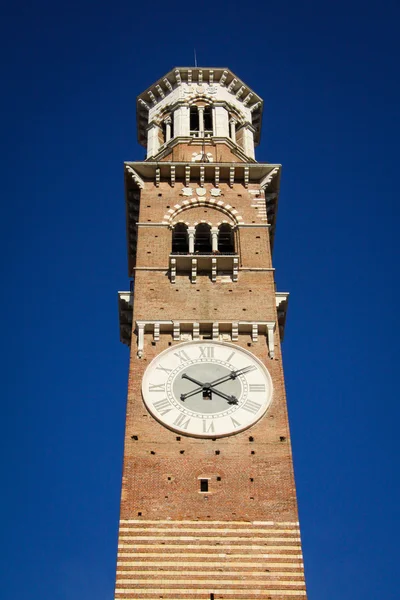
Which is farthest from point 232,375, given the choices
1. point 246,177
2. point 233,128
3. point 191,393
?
point 233,128

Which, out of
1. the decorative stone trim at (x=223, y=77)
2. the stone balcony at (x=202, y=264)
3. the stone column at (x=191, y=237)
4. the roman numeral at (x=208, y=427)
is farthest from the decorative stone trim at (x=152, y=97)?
the roman numeral at (x=208, y=427)

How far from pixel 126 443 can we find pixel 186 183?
12.1m

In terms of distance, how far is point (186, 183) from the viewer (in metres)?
37.2

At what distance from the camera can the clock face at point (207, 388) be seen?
28703mm

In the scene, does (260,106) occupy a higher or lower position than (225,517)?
higher

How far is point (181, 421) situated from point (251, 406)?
6.58 ft

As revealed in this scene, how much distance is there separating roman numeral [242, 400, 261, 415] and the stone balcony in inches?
207

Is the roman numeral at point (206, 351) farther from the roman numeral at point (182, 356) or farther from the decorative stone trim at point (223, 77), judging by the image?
the decorative stone trim at point (223, 77)

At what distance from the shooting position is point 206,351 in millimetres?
30734

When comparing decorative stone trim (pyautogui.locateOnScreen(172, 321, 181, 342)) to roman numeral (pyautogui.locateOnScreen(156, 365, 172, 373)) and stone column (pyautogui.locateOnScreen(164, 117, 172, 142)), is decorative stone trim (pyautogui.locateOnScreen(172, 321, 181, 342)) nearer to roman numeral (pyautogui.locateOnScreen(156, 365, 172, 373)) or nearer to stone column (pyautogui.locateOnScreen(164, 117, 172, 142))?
roman numeral (pyautogui.locateOnScreen(156, 365, 172, 373))

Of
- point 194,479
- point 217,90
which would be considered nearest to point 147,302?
point 194,479

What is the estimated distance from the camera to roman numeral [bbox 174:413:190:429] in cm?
2855

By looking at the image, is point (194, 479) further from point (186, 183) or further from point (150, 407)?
point (186, 183)

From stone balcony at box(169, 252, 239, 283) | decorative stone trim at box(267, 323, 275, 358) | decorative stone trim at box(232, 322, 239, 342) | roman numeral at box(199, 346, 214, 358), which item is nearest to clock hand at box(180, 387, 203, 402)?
roman numeral at box(199, 346, 214, 358)
